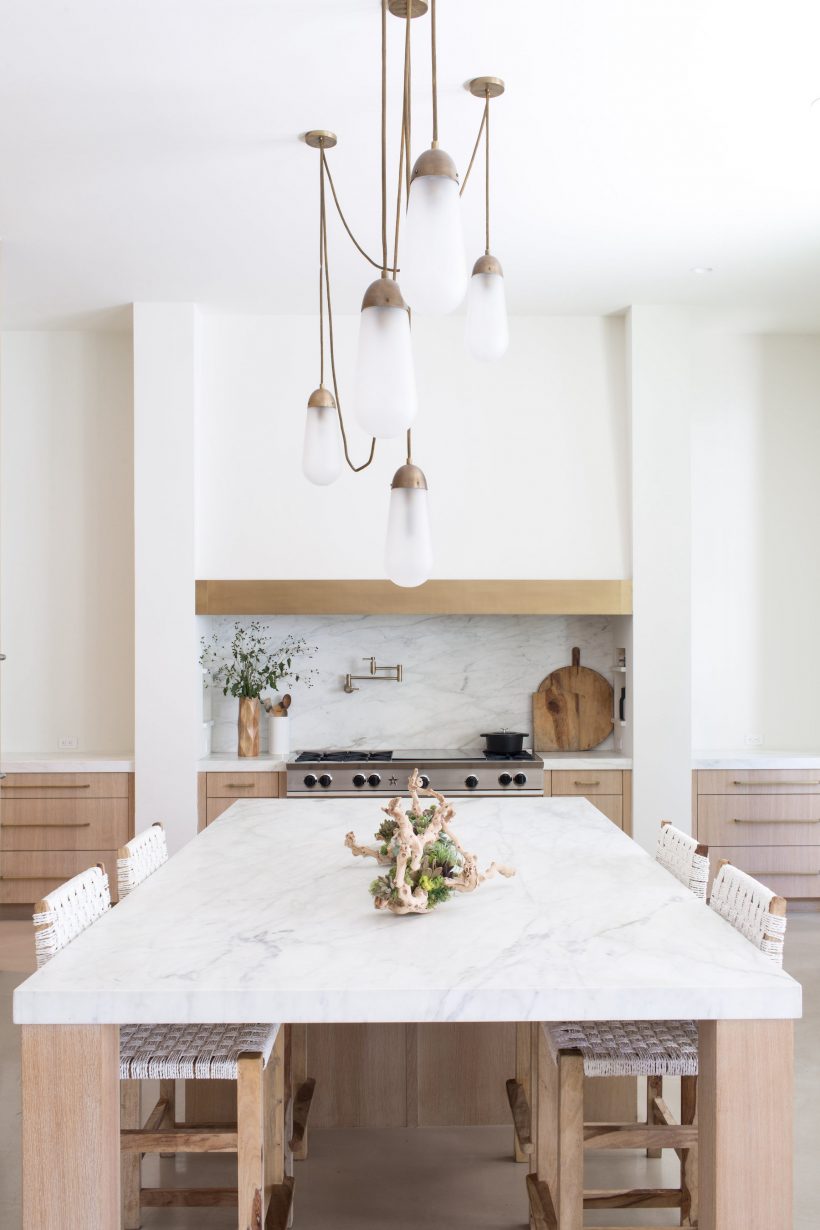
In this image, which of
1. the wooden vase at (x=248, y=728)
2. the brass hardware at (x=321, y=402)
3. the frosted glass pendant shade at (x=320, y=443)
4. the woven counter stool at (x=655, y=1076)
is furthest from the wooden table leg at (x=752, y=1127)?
the wooden vase at (x=248, y=728)

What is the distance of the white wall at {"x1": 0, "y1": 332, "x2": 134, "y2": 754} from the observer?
5367mm

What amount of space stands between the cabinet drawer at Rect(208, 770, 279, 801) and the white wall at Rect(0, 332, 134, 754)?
2.47 ft

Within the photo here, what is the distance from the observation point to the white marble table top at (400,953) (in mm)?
1711

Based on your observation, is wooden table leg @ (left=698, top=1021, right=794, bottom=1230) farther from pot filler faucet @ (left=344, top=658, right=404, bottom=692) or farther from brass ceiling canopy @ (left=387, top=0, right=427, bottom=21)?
pot filler faucet @ (left=344, top=658, right=404, bottom=692)

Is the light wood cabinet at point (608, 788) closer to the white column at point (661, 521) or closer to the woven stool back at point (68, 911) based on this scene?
the white column at point (661, 521)

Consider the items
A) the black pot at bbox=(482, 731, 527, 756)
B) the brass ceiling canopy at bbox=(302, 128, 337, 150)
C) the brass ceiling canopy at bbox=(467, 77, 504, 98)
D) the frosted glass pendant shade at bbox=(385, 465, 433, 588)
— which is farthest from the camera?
the black pot at bbox=(482, 731, 527, 756)

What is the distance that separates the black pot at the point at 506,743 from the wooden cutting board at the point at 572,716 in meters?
0.26

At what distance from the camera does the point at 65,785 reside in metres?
4.83

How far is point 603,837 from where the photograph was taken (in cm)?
298

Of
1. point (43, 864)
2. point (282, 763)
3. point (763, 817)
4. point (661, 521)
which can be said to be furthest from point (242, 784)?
point (763, 817)

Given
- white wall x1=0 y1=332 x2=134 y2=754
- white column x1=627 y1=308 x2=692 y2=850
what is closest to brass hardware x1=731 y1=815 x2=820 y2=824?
white column x1=627 y1=308 x2=692 y2=850

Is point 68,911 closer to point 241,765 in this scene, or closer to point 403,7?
point 403,7

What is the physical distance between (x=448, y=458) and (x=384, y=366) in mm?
3350

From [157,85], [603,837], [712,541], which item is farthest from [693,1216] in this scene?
[712,541]
